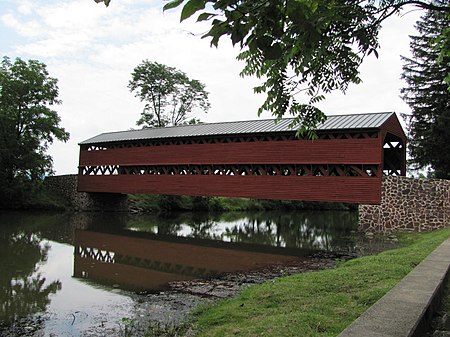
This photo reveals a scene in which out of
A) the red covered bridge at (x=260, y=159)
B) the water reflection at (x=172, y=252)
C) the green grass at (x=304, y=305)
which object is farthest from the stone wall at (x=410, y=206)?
the green grass at (x=304, y=305)

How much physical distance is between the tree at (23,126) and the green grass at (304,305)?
76.2ft

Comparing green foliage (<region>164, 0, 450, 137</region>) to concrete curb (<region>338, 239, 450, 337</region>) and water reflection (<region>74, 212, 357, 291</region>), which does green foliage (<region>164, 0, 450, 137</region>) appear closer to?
concrete curb (<region>338, 239, 450, 337</region>)

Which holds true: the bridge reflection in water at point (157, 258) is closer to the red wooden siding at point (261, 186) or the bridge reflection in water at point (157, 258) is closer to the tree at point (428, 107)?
the red wooden siding at point (261, 186)

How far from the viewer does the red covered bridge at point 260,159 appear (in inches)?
628

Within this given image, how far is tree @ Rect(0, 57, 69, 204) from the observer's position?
25.2m

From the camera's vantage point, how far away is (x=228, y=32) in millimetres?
1903

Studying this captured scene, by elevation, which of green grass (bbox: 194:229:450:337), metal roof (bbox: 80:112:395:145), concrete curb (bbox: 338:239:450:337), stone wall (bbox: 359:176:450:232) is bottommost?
green grass (bbox: 194:229:450:337)

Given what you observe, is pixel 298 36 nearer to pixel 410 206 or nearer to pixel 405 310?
pixel 405 310

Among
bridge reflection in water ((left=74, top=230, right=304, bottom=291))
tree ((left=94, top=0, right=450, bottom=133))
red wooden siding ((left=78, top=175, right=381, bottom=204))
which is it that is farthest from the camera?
red wooden siding ((left=78, top=175, right=381, bottom=204))

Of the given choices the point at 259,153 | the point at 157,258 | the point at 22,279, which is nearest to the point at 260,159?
the point at 259,153

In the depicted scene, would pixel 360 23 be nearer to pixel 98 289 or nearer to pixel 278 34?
pixel 278 34

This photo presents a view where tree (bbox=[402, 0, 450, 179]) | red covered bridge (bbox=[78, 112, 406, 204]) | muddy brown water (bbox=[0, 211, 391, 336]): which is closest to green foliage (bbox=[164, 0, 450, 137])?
muddy brown water (bbox=[0, 211, 391, 336])

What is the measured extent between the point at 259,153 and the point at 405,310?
15409 mm

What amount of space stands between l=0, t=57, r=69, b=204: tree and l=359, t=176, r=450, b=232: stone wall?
20.5 m
